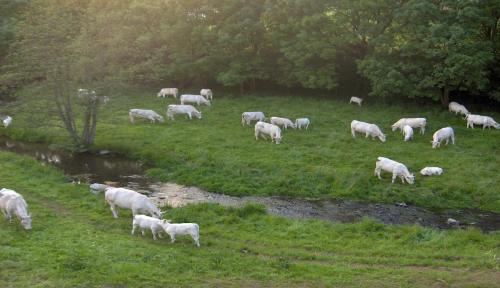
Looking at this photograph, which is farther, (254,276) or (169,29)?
(169,29)

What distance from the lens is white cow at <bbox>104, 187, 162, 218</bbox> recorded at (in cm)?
2152

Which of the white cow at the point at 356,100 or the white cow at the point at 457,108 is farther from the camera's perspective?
the white cow at the point at 356,100

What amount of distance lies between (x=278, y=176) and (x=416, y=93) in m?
15.7

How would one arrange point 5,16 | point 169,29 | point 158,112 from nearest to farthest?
point 158,112, point 169,29, point 5,16

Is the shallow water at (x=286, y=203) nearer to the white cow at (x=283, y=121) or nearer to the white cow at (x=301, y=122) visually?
the white cow at (x=283, y=121)

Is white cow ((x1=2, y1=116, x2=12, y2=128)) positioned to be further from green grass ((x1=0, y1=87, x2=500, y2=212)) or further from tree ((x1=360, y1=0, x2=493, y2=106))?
tree ((x1=360, y1=0, x2=493, y2=106))

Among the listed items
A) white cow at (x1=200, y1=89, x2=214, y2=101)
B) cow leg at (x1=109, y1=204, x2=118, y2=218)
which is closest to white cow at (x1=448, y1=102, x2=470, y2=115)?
white cow at (x1=200, y1=89, x2=214, y2=101)

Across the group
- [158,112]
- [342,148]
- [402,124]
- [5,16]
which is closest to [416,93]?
[402,124]

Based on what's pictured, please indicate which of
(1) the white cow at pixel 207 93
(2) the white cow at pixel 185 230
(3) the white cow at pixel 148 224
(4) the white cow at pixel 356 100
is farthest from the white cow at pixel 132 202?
(4) the white cow at pixel 356 100

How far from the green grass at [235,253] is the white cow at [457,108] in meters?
19.6

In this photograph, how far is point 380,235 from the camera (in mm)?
21094

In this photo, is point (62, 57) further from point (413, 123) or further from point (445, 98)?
point (445, 98)

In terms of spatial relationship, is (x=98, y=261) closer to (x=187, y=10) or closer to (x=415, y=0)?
(x=415, y=0)

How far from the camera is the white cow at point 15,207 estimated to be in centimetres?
1998
